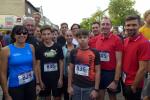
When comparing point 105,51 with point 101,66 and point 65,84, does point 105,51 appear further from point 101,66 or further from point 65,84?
point 65,84

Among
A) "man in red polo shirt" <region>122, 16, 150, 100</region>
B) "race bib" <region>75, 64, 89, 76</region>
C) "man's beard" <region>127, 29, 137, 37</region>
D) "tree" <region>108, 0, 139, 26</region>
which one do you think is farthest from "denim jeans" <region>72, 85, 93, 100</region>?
"tree" <region>108, 0, 139, 26</region>

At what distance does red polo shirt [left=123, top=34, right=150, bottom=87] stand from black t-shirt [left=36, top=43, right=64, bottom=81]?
5.25 ft

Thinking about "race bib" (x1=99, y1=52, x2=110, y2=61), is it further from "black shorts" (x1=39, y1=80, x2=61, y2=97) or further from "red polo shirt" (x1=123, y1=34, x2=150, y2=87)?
"black shorts" (x1=39, y1=80, x2=61, y2=97)

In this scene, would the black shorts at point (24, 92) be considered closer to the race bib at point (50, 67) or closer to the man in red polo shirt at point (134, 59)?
the race bib at point (50, 67)

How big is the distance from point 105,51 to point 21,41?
176cm

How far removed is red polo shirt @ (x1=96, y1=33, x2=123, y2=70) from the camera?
6746mm

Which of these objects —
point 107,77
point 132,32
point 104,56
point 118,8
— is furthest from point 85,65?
point 118,8

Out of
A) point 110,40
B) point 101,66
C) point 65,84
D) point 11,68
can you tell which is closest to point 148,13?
point 110,40

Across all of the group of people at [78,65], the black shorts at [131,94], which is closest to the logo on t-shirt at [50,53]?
the group of people at [78,65]

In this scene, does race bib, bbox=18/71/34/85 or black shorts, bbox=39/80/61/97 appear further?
black shorts, bbox=39/80/61/97

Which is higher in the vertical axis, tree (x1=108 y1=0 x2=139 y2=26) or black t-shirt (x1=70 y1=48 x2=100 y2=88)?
tree (x1=108 y1=0 x2=139 y2=26)

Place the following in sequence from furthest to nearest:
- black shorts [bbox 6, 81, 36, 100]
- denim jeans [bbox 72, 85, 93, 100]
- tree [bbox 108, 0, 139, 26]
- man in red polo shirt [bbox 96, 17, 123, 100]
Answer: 1. tree [bbox 108, 0, 139, 26]
2. man in red polo shirt [bbox 96, 17, 123, 100]
3. denim jeans [bbox 72, 85, 93, 100]
4. black shorts [bbox 6, 81, 36, 100]

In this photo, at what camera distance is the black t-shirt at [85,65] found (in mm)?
6207

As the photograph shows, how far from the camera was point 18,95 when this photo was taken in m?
5.97
